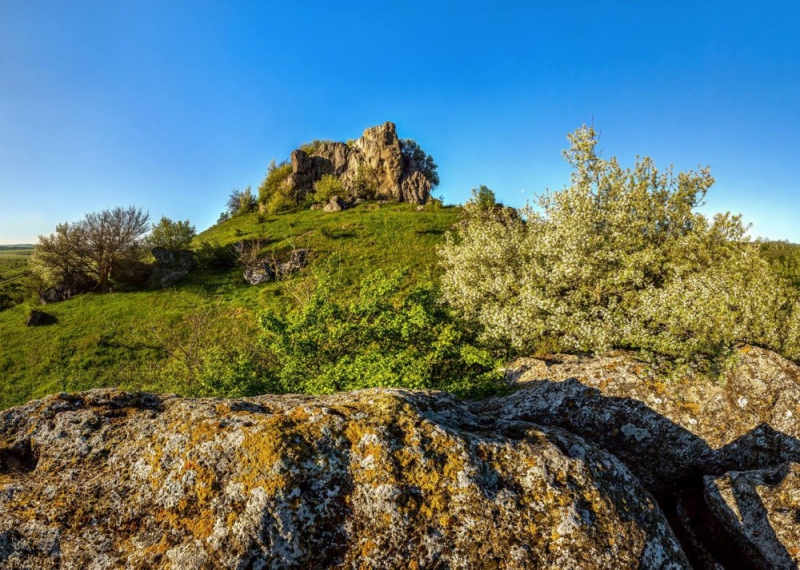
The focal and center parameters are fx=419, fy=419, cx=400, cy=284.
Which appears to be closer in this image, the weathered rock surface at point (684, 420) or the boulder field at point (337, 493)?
the boulder field at point (337, 493)

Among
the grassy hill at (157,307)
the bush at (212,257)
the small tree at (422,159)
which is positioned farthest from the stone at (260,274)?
the small tree at (422,159)

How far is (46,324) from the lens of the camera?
1454 inches

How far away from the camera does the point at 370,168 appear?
287 ft

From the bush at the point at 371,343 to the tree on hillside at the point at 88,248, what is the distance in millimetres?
40262

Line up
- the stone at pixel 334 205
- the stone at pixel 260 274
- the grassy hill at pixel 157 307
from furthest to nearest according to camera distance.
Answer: the stone at pixel 334 205
the stone at pixel 260 274
the grassy hill at pixel 157 307

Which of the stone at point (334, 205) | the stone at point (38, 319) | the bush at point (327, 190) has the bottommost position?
the stone at point (38, 319)

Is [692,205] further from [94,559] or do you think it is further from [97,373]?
[97,373]

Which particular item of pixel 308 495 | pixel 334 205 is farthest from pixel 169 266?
pixel 308 495

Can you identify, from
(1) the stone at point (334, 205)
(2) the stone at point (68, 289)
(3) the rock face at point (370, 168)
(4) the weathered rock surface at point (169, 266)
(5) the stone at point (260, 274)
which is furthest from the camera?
(3) the rock face at point (370, 168)

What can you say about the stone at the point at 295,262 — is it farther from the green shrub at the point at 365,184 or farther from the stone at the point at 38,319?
the green shrub at the point at 365,184

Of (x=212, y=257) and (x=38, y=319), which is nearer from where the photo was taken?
(x=38, y=319)

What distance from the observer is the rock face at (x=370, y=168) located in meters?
85.0

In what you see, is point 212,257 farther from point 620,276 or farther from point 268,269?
point 620,276

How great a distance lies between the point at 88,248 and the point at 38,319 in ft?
33.5
